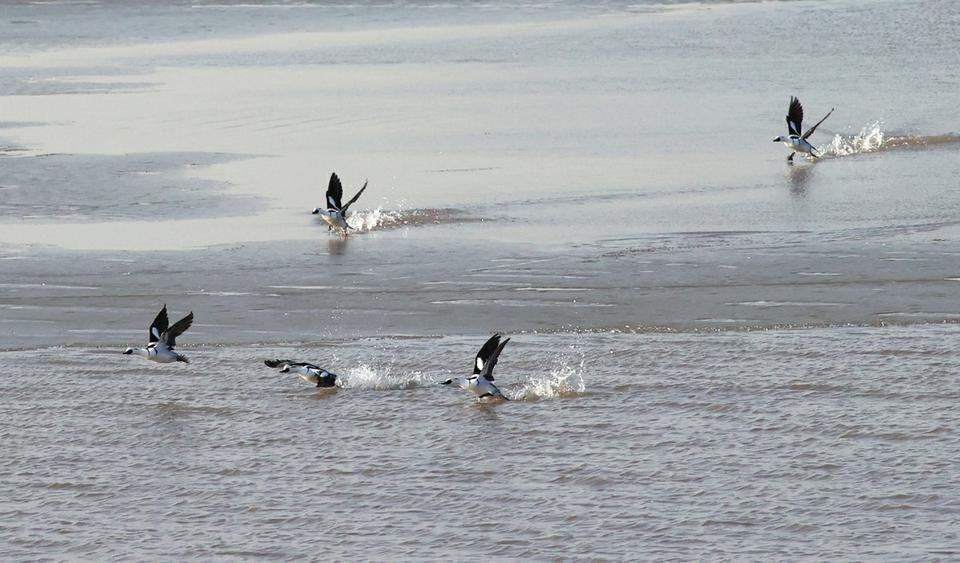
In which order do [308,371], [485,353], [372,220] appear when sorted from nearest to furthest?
[485,353]
[308,371]
[372,220]

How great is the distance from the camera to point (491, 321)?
14.0 metres

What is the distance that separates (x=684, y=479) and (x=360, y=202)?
32.9ft

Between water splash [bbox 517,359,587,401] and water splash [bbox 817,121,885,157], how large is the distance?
36.9ft

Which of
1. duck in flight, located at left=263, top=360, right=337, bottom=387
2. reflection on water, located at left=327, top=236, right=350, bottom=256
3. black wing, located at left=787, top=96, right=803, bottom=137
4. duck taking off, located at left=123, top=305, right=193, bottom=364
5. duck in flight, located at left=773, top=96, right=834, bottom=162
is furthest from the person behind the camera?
black wing, located at left=787, top=96, right=803, bottom=137

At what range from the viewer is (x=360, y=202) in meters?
19.5

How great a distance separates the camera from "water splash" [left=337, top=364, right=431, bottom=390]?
12.3 meters

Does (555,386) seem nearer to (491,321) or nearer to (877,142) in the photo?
(491,321)

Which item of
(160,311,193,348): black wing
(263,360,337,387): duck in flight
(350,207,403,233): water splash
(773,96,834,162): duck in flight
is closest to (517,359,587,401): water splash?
(263,360,337,387): duck in flight

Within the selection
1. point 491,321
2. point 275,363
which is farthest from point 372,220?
point 275,363

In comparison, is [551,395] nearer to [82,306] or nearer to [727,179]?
[82,306]

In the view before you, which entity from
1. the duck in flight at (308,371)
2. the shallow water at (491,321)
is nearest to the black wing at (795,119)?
the shallow water at (491,321)

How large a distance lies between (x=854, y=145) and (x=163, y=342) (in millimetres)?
12607

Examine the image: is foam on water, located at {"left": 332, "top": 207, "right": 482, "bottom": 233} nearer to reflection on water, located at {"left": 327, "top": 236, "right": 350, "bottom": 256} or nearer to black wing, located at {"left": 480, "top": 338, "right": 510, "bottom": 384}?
reflection on water, located at {"left": 327, "top": 236, "right": 350, "bottom": 256}

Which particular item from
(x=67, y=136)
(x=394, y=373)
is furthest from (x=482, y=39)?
(x=394, y=373)
